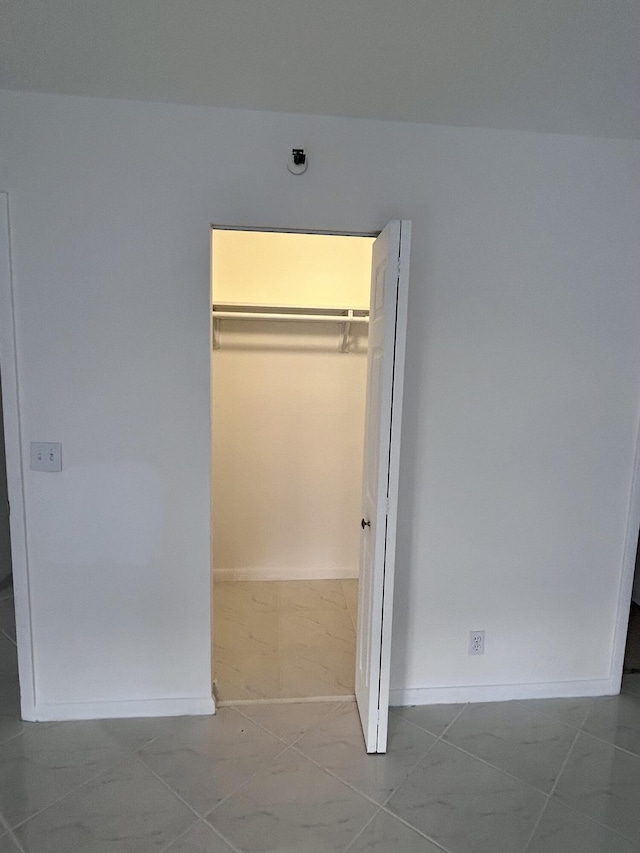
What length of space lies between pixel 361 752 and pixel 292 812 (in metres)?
0.39

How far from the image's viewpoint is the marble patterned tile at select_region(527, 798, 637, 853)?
5.51ft

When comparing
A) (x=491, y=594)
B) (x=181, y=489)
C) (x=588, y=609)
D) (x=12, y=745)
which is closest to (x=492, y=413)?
(x=491, y=594)

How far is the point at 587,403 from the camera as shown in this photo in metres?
2.27

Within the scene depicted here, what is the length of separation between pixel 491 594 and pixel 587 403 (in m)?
0.95

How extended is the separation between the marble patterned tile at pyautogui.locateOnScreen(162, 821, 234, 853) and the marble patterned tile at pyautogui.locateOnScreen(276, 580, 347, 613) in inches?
58.3

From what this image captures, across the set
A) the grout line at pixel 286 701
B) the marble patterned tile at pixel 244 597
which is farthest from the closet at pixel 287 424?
the grout line at pixel 286 701

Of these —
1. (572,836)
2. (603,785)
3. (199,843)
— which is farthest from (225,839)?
(603,785)

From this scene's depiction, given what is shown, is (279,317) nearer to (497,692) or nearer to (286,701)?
(286,701)

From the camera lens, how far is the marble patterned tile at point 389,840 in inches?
65.2

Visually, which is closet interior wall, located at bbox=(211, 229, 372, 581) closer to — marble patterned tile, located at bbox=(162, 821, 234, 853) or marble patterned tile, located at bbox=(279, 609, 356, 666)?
marble patterned tile, located at bbox=(279, 609, 356, 666)

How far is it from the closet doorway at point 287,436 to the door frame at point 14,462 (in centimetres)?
92

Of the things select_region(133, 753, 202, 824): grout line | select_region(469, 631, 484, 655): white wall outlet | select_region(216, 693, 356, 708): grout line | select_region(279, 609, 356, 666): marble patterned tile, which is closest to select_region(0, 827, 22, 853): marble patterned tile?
select_region(133, 753, 202, 824): grout line

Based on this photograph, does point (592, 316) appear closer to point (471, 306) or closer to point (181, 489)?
point (471, 306)

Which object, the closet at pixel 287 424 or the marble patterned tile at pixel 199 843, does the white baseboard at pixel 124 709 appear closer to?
the marble patterned tile at pixel 199 843
